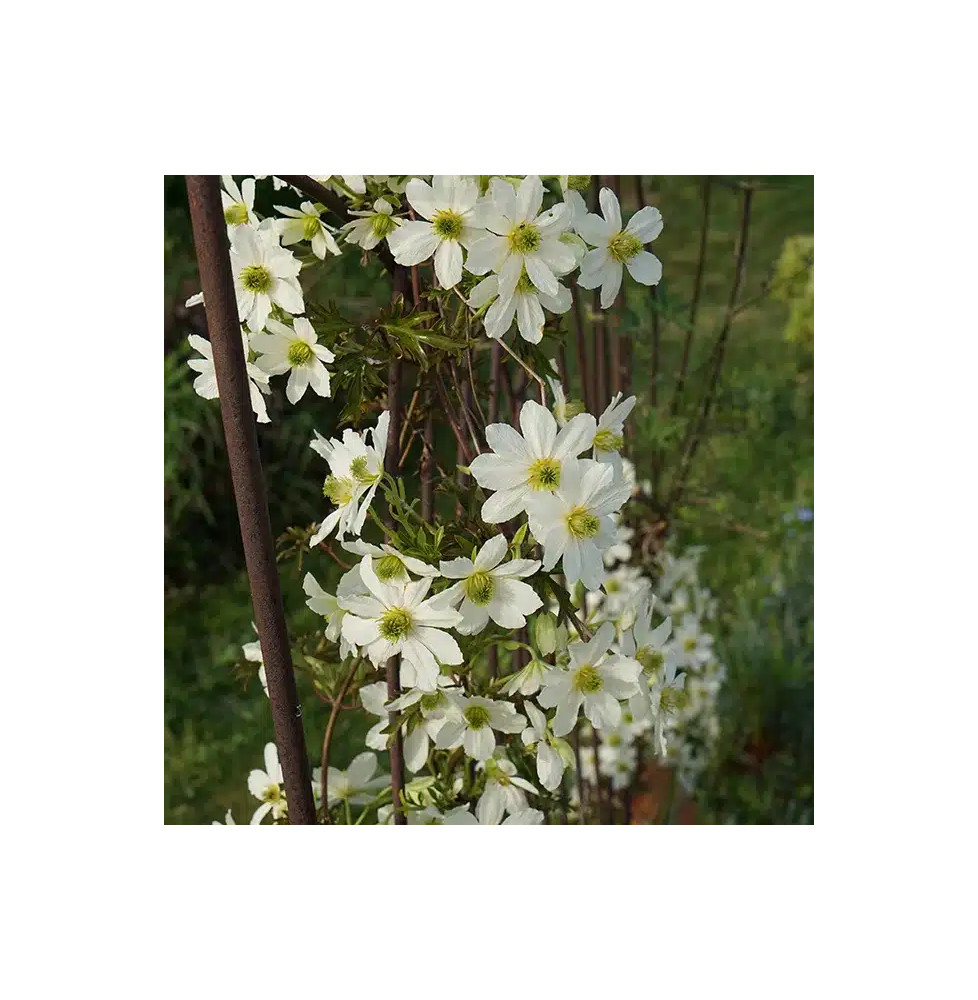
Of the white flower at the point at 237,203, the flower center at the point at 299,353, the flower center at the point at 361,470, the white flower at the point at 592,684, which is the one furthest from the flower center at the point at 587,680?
the white flower at the point at 237,203

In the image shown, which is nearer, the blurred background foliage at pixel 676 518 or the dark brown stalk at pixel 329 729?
the dark brown stalk at pixel 329 729

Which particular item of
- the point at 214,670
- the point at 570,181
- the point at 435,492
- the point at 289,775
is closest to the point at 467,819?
the point at 289,775

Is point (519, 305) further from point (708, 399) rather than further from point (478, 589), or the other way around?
point (708, 399)

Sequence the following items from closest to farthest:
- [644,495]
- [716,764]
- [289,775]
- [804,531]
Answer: [289,775]
[644,495]
[716,764]
[804,531]

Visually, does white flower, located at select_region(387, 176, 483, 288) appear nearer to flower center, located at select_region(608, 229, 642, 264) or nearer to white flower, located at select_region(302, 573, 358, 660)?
flower center, located at select_region(608, 229, 642, 264)

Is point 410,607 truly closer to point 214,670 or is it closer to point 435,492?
point 435,492

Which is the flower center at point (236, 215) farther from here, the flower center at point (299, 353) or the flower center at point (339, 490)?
the flower center at point (339, 490)

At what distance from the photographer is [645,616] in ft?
2.78

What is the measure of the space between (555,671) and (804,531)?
4.52 ft

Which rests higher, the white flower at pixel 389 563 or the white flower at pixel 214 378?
the white flower at pixel 214 378

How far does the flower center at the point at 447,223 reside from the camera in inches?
30.4

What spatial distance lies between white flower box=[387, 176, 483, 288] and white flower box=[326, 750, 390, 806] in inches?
16.4

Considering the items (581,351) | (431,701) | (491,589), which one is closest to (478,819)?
(431,701)

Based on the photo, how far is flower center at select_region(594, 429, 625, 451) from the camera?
0.82 meters
